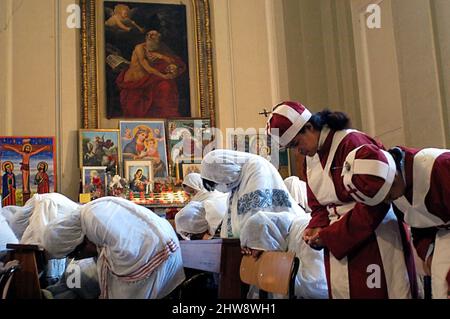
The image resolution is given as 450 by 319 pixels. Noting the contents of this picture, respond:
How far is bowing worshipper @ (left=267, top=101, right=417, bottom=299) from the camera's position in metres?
2.81

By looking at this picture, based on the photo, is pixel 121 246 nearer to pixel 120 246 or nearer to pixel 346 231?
pixel 120 246

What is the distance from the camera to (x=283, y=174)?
958cm

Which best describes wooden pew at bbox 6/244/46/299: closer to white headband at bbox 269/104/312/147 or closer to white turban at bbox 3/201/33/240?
white headband at bbox 269/104/312/147

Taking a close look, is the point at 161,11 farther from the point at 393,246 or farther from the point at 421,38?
the point at 393,246

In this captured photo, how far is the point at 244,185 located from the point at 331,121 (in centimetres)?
156

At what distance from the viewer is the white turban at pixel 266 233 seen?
11.0 feet

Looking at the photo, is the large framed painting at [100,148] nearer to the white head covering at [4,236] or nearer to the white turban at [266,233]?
the white head covering at [4,236]

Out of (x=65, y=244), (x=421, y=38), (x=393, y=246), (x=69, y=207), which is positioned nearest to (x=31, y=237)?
(x=69, y=207)

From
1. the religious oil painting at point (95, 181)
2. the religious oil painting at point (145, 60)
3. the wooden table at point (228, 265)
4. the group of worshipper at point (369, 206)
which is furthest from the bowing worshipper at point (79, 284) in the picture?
the religious oil painting at point (145, 60)

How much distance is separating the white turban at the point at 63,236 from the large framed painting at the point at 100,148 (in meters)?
5.17

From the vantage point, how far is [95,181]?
30.0 ft

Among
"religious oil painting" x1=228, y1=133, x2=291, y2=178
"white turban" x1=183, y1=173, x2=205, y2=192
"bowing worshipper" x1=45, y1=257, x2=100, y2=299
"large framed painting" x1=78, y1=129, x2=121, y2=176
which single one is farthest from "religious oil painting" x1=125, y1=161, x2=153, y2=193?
"bowing worshipper" x1=45, y1=257, x2=100, y2=299

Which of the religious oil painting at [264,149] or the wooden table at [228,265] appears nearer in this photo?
the wooden table at [228,265]

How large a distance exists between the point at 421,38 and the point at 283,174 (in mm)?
2979
